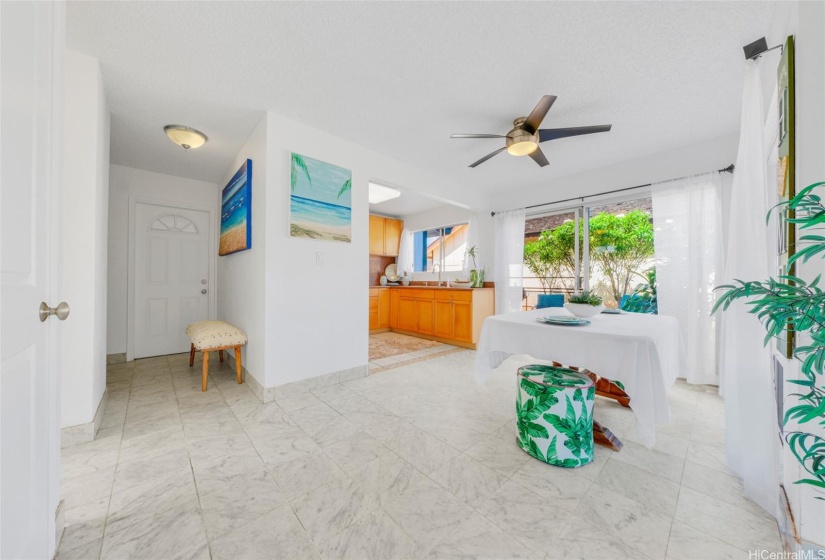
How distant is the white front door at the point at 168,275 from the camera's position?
382cm

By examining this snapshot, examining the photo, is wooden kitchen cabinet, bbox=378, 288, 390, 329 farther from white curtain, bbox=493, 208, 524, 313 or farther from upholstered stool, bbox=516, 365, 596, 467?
upholstered stool, bbox=516, 365, 596, 467

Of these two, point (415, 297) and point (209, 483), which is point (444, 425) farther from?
point (415, 297)

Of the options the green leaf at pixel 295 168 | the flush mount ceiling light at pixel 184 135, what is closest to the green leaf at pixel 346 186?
the green leaf at pixel 295 168

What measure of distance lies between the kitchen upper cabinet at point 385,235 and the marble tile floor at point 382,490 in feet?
13.5

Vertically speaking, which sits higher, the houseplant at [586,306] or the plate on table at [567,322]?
the houseplant at [586,306]

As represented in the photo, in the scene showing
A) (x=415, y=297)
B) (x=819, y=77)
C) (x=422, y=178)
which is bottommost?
(x=415, y=297)

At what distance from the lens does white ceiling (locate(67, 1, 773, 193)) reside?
1641 mm

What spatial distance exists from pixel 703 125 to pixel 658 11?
1831 millimetres

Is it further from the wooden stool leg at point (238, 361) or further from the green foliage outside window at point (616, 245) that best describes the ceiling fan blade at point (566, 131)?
the wooden stool leg at point (238, 361)

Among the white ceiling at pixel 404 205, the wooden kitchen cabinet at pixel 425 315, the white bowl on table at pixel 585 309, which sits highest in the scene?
the white ceiling at pixel 404 205

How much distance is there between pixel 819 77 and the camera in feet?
3.11

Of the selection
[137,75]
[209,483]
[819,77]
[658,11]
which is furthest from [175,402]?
[658,11]

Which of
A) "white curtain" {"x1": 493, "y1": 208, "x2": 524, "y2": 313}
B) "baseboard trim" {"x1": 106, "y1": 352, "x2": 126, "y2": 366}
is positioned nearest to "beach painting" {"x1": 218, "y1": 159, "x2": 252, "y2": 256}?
"baseboard trim" {"x1": 106, "y1": 352, "x2": 126, "y2": 366}

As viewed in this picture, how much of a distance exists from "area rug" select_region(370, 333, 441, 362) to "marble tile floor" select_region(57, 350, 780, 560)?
5.78ft
